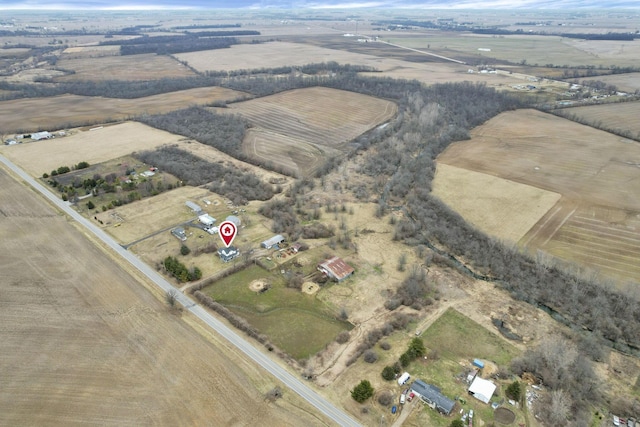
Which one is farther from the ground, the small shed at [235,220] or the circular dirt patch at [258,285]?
the small shed at [235,220]

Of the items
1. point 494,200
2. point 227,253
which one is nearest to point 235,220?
point 227,253

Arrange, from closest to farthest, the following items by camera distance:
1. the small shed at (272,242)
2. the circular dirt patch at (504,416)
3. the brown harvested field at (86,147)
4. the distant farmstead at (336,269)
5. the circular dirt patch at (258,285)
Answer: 1. the circular dirt patch at (504,416)
2. the circular dirt patch at (258,285)
3. the distant farmstead at (336,269)
4. the small shed at (272,242)
5. the brown harvested field at (86,147)

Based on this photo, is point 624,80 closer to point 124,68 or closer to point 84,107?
point 84,107

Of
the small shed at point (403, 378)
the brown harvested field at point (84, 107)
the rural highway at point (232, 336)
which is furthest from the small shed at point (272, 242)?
the brown harvested field at point (84, 107)

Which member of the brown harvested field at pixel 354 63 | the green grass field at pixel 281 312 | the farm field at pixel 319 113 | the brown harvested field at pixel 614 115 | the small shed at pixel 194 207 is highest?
the brown harvested field at pixel 354 63

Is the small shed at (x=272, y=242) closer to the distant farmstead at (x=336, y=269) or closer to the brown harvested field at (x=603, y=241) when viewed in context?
the distant farmstead at (x=336, y=269)

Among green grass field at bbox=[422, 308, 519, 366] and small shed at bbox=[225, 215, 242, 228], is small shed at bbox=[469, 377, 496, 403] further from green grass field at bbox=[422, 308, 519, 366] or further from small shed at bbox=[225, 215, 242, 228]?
small shed at bbox=[225, 215, 242, 228]

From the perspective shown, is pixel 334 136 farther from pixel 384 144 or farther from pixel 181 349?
pixel 181 349
